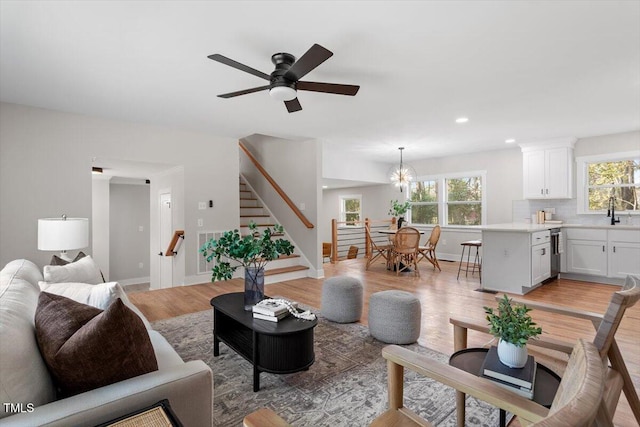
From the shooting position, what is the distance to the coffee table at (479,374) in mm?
1225

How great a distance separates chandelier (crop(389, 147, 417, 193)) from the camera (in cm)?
711

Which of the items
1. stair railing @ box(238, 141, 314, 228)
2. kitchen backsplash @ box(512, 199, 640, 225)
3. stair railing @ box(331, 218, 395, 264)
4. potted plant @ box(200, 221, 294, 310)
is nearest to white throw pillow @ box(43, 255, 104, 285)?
potted plant @ box(200, 221, 294, 310)

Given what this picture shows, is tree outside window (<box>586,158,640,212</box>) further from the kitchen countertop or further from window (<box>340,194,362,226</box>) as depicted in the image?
window (<box>340,194,362,226</box>)

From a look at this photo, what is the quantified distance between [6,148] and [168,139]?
1.84 metres

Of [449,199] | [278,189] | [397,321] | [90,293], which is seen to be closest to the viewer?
[90,293]

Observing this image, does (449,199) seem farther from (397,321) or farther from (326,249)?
(397,321)

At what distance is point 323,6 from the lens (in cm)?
201

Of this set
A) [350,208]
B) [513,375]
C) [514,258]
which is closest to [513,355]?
[513,375]

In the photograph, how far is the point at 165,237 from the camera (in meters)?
5.92

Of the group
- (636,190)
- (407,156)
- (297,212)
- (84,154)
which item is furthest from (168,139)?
(636,190)

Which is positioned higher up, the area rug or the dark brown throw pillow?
the dark brown throw pillow

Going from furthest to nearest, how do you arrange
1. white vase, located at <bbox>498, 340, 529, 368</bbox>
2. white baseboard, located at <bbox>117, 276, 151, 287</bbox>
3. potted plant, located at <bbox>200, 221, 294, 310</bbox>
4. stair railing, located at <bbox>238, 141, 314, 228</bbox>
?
white baseboard, located at <bbox>117, 276, 151, 287</bbox>, stair railing, located at <bbox>238, 141, 314, 228</bbox>, potted plant, located at <bbox>200, 221, 294, 310</bbox>, white vase, located at <bbox>498, 340, 529, 368</bbox>

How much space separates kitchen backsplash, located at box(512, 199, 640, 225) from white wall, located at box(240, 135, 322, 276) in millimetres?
4169

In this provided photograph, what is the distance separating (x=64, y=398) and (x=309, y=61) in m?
2.16
